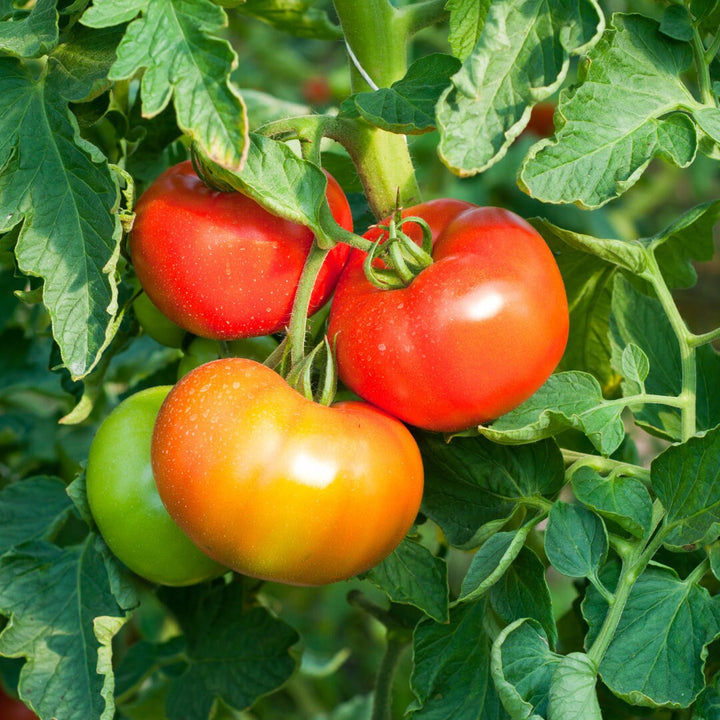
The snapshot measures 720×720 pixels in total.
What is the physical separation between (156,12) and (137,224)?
0.57 feet

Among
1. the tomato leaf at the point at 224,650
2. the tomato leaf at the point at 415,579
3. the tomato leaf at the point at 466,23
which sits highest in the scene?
the tomato leaf at the point at 466,23

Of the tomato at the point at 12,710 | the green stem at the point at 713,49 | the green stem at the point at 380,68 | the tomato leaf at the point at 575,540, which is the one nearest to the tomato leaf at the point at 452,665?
the tomato leaf at the point at 575,540

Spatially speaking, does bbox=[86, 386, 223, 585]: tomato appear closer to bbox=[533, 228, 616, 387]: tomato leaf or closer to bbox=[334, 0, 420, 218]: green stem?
bbox=[334, 0, 420, 218]: green stem

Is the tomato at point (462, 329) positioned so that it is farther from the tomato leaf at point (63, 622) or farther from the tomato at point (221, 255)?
the tomato leaf at point (63, 622)

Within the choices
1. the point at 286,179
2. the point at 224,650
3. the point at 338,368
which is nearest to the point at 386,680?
the point at 224,650

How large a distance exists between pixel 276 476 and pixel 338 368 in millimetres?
111

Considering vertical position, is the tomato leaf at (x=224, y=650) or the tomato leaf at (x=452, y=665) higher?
the tomato leaf at (x=452, y=665)

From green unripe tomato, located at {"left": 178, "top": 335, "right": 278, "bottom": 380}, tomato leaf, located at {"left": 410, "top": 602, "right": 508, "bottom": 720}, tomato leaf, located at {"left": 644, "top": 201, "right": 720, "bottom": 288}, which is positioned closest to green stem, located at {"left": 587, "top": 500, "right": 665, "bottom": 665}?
tomato leaf, located at {"left": 410, "top": 602, "right": 508, "bottom": 720}

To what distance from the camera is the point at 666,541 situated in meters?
0.66

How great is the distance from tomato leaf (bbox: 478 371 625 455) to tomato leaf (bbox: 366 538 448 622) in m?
0.14

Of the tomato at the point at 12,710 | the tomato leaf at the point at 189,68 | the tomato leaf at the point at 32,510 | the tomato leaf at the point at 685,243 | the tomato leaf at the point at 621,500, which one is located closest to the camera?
the tomato leaf at the point at 189,68

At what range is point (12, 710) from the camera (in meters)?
1.26

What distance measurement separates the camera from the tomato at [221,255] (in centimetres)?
65

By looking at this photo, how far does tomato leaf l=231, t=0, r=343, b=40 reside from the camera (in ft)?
3.04
